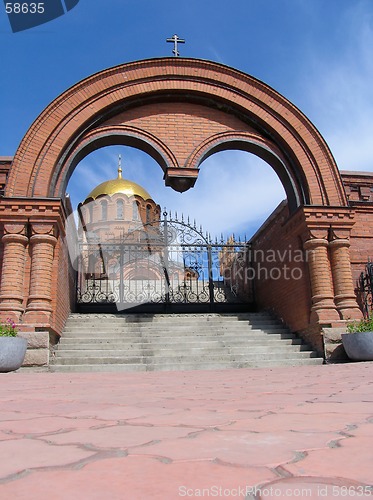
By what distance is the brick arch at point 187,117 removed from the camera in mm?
8883

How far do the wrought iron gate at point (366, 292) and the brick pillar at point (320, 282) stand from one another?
118cm

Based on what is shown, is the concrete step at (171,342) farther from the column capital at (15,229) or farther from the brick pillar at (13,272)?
the column capital at (15,229)

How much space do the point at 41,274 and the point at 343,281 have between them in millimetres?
5735

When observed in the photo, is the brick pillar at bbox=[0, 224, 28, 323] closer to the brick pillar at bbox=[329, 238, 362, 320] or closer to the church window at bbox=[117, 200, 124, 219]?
the brick pillar at bbox=[329, 238, 362, 320]

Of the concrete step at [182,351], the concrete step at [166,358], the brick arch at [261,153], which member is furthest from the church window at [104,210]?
the concrete step at [166,358]

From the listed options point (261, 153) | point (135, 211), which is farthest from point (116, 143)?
point (135, 211)

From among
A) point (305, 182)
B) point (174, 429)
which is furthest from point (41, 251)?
point (174, 429)

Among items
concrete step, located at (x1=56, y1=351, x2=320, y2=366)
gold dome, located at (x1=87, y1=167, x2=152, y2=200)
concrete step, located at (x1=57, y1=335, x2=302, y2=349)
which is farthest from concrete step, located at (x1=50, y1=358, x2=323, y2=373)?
gold dome, located at (x1=87, y1=167, x2=152, y2=200)

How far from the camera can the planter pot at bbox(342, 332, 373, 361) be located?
732 cm

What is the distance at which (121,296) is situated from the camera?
38.8ft

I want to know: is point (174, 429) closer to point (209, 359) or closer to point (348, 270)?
point (209, 359)

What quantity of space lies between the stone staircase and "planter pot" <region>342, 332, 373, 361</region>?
61 cm

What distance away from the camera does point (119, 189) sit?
36.2 meters

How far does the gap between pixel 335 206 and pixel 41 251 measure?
5874mm
